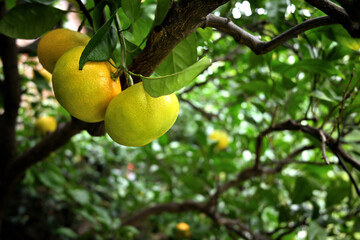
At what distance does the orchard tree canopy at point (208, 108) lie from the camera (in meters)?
0.44

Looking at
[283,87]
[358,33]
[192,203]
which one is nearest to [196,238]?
[192,203]

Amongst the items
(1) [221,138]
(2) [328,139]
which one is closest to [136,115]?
(2) [328,139]

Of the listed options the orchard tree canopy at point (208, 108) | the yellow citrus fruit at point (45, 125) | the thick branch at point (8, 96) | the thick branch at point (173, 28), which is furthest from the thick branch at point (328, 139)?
the yellow citrus fruit at point (45, 125)

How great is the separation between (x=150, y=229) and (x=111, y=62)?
1.64 meters

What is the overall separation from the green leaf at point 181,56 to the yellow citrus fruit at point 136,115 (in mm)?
176

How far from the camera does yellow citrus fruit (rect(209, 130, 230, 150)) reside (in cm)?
178

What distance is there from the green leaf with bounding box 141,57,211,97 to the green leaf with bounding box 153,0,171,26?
121 millimetres

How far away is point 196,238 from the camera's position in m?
1.60

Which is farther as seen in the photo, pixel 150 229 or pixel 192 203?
pixel 150 229

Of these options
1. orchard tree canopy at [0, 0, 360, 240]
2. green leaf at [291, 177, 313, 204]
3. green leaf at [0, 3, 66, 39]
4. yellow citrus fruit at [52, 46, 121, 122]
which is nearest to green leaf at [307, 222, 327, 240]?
orchard tree canopy at [0, 0, 360, 240]

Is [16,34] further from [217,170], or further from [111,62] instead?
[217,170]

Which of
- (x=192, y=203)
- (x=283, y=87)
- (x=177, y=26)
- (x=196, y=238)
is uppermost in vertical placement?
(x=177, y=26)

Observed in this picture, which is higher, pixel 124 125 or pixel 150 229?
pixel 124 125

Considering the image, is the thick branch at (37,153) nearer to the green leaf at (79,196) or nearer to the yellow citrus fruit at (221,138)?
the green leaf at (79,196)
